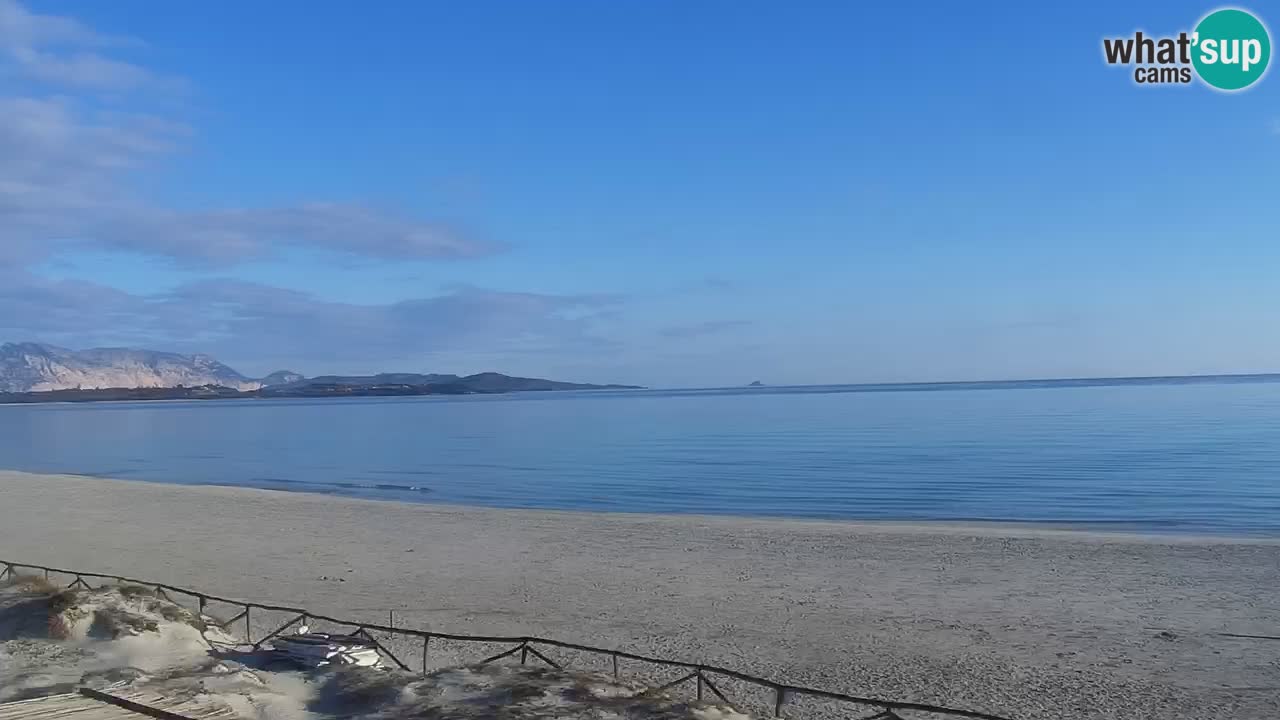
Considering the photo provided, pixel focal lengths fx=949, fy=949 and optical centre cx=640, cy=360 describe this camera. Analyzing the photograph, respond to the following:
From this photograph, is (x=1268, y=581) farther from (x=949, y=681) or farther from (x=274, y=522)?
(x=274, y=522)

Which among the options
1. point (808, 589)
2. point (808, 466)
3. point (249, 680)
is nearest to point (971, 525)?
point (808, 589)

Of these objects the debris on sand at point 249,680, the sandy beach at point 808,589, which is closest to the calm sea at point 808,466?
the sandy beach at point 808,589

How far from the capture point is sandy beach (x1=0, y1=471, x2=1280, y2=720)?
1238 cm

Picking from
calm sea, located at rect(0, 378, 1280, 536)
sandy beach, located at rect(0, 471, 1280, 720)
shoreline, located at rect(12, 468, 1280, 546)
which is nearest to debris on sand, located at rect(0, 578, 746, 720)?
sandy beach, located at rect(0, 471, 1280, 720)

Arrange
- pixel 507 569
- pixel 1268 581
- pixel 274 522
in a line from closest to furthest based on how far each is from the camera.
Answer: pixel 1268 581
pixel 507 569
pixel 274 522

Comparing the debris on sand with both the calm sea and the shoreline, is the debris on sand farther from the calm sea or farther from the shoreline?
the calm sea

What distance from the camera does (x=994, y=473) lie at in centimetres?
4006

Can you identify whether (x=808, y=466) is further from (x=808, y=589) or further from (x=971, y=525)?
(x=808, y=589)

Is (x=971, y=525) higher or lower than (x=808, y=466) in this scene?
lower

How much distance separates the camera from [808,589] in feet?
58.5

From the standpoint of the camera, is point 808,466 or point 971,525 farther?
point 808,466

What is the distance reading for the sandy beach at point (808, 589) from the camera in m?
12.4

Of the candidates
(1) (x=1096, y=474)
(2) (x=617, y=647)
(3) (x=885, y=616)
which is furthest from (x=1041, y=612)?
(1) (x=1096, y=474)

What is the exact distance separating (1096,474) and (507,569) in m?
27.9
